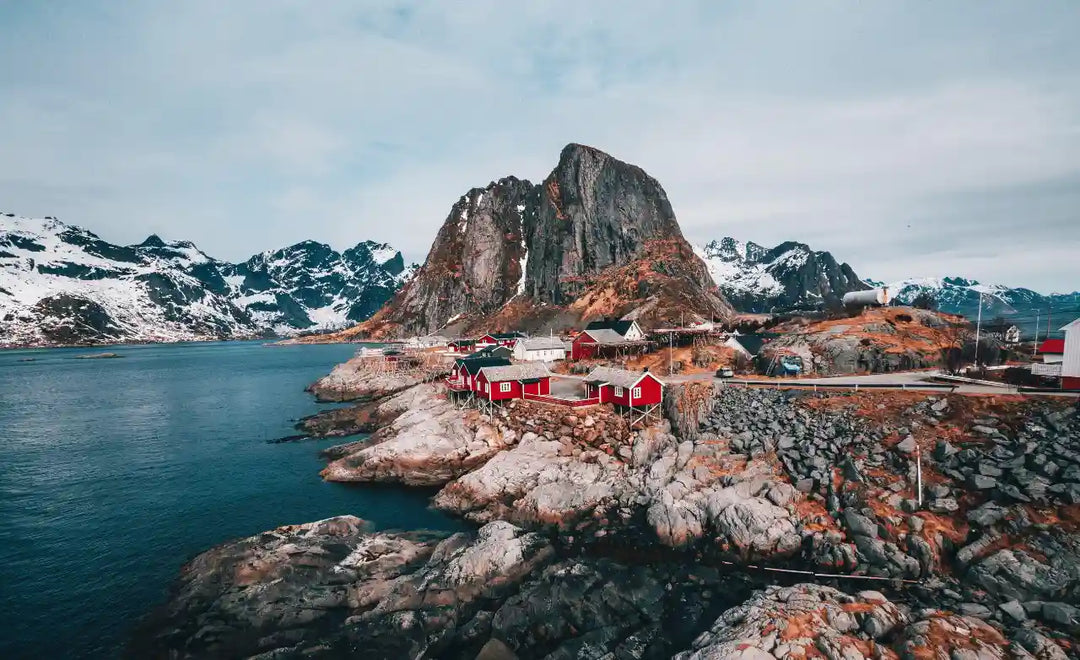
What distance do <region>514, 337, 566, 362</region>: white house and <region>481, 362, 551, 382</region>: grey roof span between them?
27.5m

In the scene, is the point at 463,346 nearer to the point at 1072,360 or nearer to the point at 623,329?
the point at 623,329

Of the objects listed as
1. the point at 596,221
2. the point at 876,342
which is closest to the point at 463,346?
the point at 876,342

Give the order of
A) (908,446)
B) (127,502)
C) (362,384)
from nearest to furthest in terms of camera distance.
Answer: (908,446) < (127,502) < (362,384)

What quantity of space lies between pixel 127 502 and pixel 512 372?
108ft

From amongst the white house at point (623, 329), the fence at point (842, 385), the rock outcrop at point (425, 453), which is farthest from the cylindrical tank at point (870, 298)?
the rock outcrop at point (425, 453)

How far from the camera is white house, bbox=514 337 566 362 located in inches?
2992

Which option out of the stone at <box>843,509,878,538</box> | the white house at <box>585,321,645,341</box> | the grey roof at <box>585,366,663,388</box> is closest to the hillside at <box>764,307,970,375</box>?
the grey roof at <box>585,366,663,388</box>

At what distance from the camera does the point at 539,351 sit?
7731 cm

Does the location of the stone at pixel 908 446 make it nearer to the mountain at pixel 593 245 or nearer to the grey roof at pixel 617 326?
the grey roof at pixel 617 326

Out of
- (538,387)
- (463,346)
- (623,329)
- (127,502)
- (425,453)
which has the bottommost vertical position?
(127,502)

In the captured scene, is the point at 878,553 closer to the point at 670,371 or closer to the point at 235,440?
the point at 670,371

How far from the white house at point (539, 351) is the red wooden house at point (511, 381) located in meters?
27.4

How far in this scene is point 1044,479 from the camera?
2303 cm

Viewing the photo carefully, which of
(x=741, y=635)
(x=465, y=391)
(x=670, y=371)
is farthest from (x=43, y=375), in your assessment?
(x=741, y=635)
